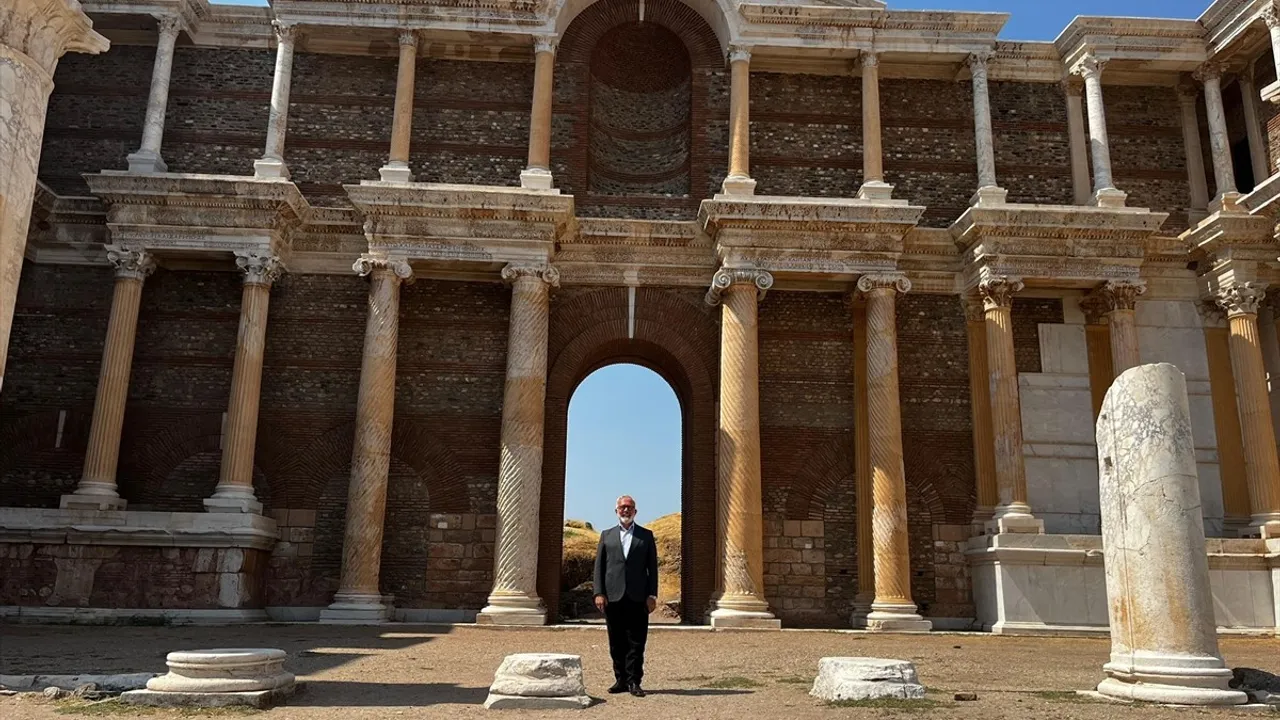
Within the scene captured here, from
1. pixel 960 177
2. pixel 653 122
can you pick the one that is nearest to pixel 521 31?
pixel 653 122

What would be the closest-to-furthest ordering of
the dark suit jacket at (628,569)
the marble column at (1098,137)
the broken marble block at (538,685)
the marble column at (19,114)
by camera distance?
the marble column at (19,114) < the broken marble block at (538,685) < the dark suit jacket at (628,569) < the marble column at (1098,137)

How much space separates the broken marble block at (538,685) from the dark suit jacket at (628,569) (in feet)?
2.80

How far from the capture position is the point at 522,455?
16344mm

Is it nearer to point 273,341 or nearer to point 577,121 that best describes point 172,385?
point 273,341

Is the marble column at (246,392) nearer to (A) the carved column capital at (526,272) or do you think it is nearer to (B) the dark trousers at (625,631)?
(A) the carved column capital at (526,272)

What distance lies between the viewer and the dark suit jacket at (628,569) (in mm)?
8398

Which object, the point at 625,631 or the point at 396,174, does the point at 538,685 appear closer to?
the point at 625,631

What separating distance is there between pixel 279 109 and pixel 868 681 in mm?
16019

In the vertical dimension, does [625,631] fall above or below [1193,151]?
below

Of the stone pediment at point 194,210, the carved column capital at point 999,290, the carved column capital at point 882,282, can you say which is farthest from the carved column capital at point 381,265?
the carved column capital at point 999,290

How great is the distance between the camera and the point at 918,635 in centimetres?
1530

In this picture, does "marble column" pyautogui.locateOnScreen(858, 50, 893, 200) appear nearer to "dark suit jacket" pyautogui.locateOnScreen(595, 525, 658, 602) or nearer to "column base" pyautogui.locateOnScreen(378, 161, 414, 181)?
"column base" pyautogui.locateOnScreen(378, 161, 414, 181)

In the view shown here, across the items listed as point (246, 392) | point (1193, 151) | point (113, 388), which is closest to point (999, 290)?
point (1193, 151)

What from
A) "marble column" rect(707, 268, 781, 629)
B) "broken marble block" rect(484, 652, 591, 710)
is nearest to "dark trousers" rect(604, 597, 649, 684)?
"broken marble block" rect(484, 652, 591, 710)
